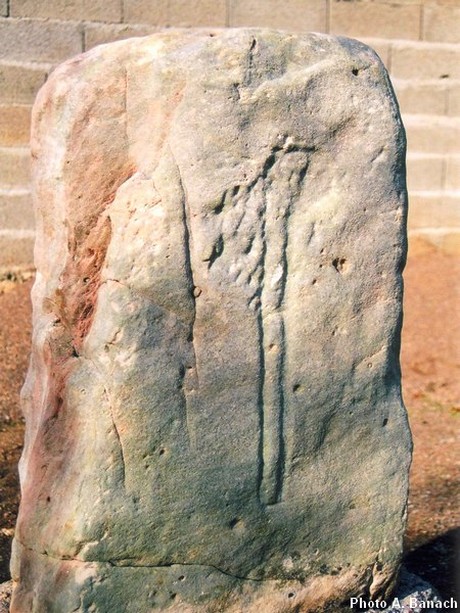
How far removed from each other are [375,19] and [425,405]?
2.41 meters

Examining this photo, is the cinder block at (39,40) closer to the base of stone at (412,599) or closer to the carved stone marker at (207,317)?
the carved stone marker at (207,317)

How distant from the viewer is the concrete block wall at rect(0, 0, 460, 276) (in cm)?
517

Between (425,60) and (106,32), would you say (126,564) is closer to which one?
(106,32)

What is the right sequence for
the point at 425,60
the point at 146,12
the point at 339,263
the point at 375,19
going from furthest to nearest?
1. the point at 425,60
2. the point at 375,19
3. the point at 146,12
4. the point at 339,263

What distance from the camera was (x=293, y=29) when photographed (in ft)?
18.9

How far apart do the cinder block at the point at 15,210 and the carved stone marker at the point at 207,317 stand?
9.02 feet

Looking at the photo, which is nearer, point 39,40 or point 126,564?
point 126,564

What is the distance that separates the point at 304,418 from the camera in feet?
8.34

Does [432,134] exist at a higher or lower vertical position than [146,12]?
lower

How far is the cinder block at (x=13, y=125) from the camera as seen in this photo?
5176 millimetres

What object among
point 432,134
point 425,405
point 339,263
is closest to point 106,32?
point 432,134

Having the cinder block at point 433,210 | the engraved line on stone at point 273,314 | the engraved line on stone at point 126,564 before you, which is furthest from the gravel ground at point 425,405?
the engraved line on stone at point 273,314

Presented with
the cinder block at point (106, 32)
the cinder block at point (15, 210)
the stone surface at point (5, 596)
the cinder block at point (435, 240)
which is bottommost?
the stone surface at point (5, 596)

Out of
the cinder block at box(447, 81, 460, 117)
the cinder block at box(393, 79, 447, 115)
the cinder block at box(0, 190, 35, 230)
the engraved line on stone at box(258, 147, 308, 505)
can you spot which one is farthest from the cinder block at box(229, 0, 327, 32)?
the engraved line on stone at box(258, 147, 308, 505)
